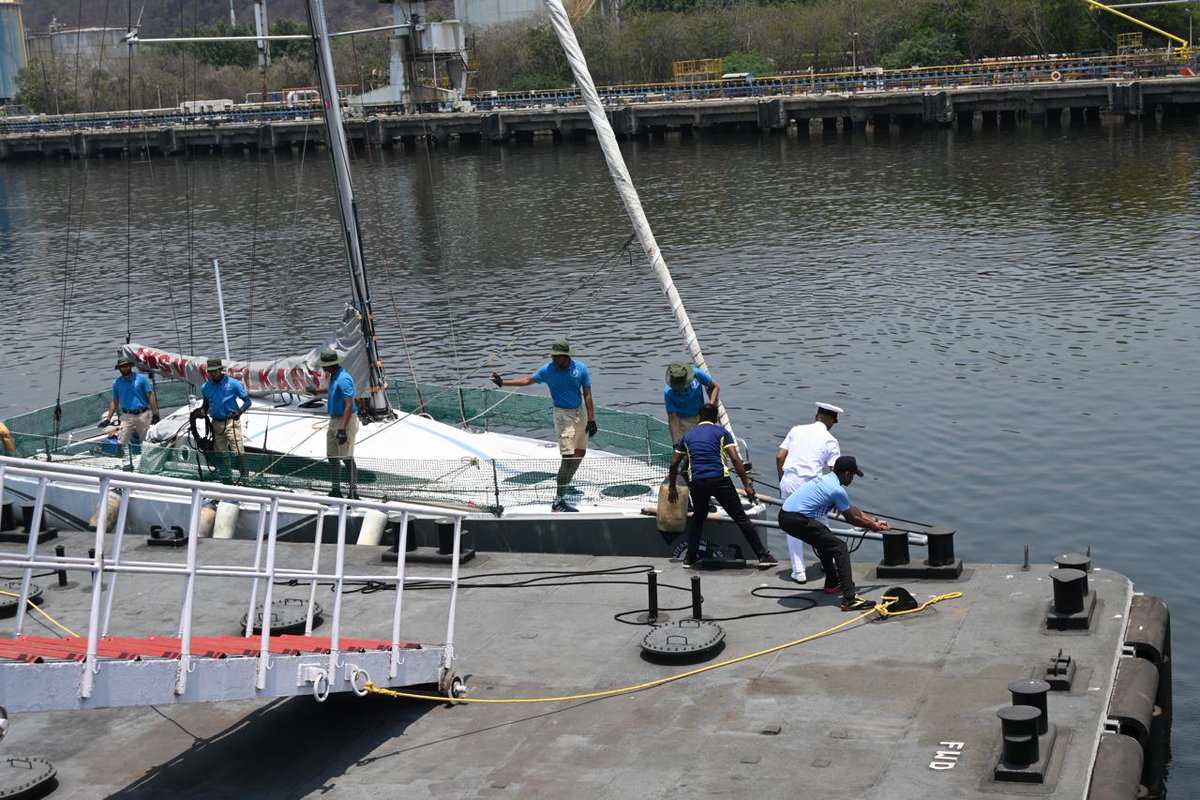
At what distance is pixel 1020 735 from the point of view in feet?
31.6

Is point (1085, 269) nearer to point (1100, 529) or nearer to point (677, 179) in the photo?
point (1100, 529)

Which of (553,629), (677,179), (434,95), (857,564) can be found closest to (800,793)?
(553,629)

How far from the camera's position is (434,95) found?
9900cm

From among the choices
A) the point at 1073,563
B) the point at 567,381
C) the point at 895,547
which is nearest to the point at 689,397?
the point at 567,381

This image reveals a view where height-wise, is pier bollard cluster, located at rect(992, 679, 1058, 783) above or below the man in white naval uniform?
below

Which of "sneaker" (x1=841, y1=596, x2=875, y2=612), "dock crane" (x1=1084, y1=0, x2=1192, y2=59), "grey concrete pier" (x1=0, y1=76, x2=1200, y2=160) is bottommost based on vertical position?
"sneaker" (x1=841, y1=596, x2=875, y2=612)

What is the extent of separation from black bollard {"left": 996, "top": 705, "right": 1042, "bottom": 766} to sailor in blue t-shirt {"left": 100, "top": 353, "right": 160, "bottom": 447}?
48.5ft

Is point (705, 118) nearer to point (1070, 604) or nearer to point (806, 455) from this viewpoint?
point (806, 455)

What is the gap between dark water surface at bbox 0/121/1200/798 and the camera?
2308 centimetres

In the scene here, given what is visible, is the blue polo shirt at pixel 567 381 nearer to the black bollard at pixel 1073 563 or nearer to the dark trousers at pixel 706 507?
the dark trousers at pixel 706 507

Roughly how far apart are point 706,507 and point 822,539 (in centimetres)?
183

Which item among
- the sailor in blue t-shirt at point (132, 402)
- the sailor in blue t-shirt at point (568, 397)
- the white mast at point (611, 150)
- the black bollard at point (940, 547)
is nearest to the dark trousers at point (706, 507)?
the black bollard at point (940, 547)

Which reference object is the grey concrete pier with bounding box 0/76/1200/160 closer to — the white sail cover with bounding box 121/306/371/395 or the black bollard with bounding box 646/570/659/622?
the white sail cover with bounding box 121/306/371/395

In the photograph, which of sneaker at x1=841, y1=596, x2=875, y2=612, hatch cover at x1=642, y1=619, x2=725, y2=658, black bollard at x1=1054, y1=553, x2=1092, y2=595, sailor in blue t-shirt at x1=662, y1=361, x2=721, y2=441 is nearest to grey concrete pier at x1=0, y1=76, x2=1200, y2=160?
sailor in blue t-shirt at x1=662, y1=361, x2=721, y2=441
